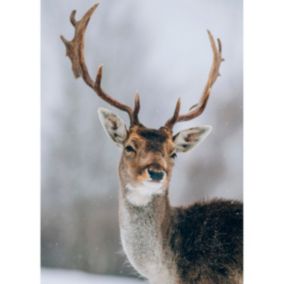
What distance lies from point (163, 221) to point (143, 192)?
0.58 feet

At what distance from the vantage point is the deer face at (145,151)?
9.73ft

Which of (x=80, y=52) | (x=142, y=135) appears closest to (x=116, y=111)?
(x=142, y=135)

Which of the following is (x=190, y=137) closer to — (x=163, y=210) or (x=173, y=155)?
(x=173, y=155)

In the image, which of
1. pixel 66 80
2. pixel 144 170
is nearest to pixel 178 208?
pixel 144 170

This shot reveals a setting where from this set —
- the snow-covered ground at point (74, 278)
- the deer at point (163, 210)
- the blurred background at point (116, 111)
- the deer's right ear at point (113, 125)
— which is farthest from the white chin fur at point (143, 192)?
the snow-covered ground at point (74, 278)

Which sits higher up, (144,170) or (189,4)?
(189,4)

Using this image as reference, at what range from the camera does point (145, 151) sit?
297cm

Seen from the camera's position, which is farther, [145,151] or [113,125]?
[113,125]

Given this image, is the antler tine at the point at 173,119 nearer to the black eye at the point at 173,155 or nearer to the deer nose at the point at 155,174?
the black eye at the point at 173,155

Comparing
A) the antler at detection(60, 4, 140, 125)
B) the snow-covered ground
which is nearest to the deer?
the antler at detection(60, 4, 140, 125)
